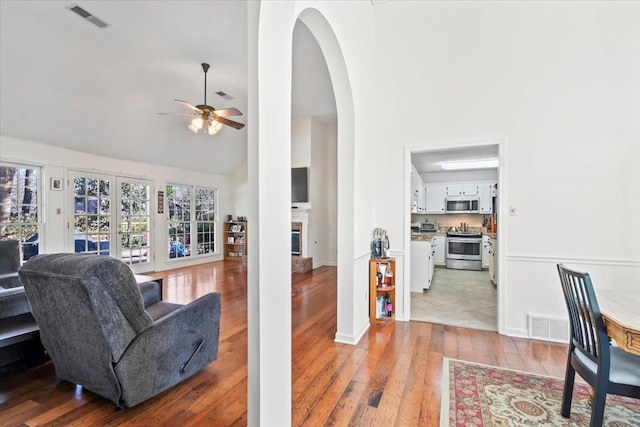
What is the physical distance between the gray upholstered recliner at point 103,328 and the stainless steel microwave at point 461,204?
22.9 feet

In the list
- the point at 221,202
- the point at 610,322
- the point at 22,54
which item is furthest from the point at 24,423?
the point at 221,202

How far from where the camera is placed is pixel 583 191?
3.05 m

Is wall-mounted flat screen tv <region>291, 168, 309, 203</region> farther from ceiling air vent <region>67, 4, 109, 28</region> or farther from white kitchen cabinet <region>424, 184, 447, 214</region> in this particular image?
ceiling air vent <region>67, 4, 109, 28</region>

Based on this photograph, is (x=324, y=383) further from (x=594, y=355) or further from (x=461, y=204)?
(x=461, y=204)

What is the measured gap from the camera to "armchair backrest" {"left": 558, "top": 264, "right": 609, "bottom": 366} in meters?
1.52

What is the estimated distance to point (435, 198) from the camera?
7.84 m

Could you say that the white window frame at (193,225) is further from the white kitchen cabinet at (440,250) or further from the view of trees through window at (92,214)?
the white kitchen cabinet at (440,250)

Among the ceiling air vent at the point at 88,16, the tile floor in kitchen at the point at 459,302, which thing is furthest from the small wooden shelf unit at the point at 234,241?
the ceiling air vent at the point at 88,16

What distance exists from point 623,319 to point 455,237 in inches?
231

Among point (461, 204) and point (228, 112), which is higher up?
point (228, 112)

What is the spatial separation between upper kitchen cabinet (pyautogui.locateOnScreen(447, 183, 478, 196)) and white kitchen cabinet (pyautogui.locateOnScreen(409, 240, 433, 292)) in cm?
329

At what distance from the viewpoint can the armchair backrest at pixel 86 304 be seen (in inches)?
67.6

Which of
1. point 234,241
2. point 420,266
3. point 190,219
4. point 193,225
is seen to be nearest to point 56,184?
point 190,219


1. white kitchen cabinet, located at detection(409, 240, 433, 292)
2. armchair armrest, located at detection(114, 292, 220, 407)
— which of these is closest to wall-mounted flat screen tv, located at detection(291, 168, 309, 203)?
white kitchen cabinet, located at detection(409, 240, 433, 292)
